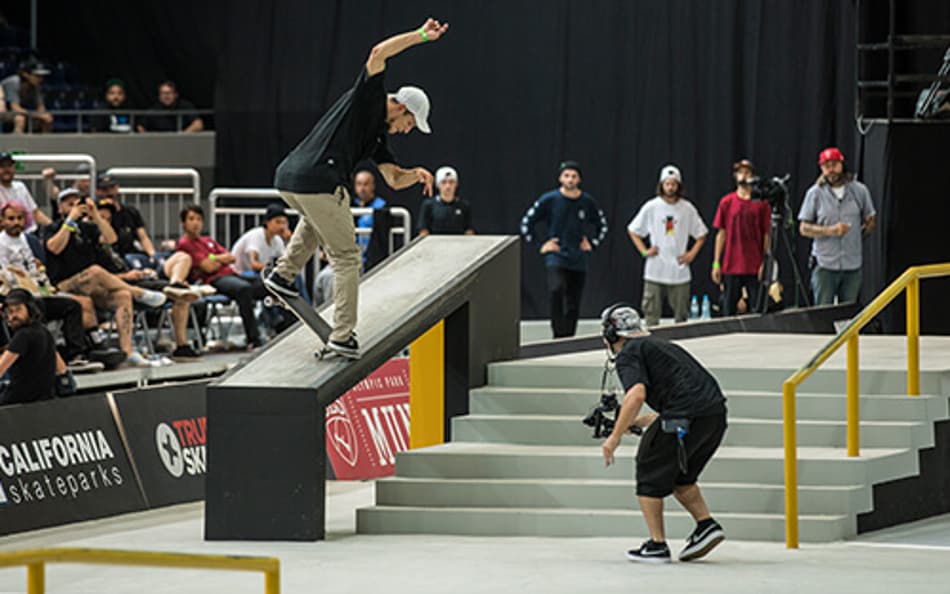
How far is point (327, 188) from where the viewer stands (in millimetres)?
9852

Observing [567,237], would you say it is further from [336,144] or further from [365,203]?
[336,144]

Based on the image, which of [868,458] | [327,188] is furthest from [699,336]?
[327,188]

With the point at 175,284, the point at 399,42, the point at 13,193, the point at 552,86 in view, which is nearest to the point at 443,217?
the point at 175,284

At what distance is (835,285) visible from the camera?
1581 centimetres

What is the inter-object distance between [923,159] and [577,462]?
246 inches

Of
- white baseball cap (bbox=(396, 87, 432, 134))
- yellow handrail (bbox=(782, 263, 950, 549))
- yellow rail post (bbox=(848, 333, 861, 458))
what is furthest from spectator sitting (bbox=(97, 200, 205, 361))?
yellow rail post (bbox=(848, 333, 861, 458))

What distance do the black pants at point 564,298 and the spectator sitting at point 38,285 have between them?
172 inches

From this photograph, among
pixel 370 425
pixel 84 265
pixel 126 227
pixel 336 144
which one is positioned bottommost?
pixel 370 425

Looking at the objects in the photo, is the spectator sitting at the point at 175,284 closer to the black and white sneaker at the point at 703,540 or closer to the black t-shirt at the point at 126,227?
the black t-shirt at the point at 126,227

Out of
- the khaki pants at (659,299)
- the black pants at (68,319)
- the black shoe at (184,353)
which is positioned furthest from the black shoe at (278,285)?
the khaki pants at (659,299)

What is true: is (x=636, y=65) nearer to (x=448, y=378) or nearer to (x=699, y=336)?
(x=699, y=336)

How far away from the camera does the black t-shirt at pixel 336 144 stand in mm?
9812

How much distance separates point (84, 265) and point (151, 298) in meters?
0.80

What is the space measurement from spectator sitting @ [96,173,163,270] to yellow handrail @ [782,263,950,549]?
765 centimetres
